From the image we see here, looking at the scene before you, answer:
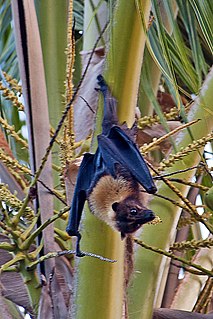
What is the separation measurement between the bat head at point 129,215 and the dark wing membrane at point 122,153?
44 millimetres

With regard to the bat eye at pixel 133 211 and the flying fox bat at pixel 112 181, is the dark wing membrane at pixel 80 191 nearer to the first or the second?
the flying fox bat at pixel 112 181

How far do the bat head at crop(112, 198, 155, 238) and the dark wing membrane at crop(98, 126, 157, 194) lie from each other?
44 millimetres

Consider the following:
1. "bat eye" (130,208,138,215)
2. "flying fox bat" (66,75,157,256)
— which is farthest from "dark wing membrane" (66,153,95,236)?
"bat eye" (130,208,138,215)

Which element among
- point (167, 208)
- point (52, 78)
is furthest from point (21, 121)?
point (167, 208)

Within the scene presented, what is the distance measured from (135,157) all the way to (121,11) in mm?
276

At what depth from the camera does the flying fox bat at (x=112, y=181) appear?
97 cm

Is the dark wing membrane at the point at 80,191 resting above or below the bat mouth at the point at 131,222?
above

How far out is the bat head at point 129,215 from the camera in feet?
3.13

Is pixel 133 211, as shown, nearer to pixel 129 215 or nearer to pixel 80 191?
pixel 129 215

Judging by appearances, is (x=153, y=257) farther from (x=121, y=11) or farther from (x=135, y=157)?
(x=121, y=11)

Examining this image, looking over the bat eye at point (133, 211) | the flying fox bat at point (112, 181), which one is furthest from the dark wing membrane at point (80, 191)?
the bat eye at point (133, 211)

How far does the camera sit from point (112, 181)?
3.35ft

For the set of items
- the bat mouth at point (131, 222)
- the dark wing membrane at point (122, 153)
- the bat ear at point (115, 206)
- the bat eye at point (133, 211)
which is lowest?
the bat mouth at point (131, 222)

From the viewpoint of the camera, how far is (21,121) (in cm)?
200
